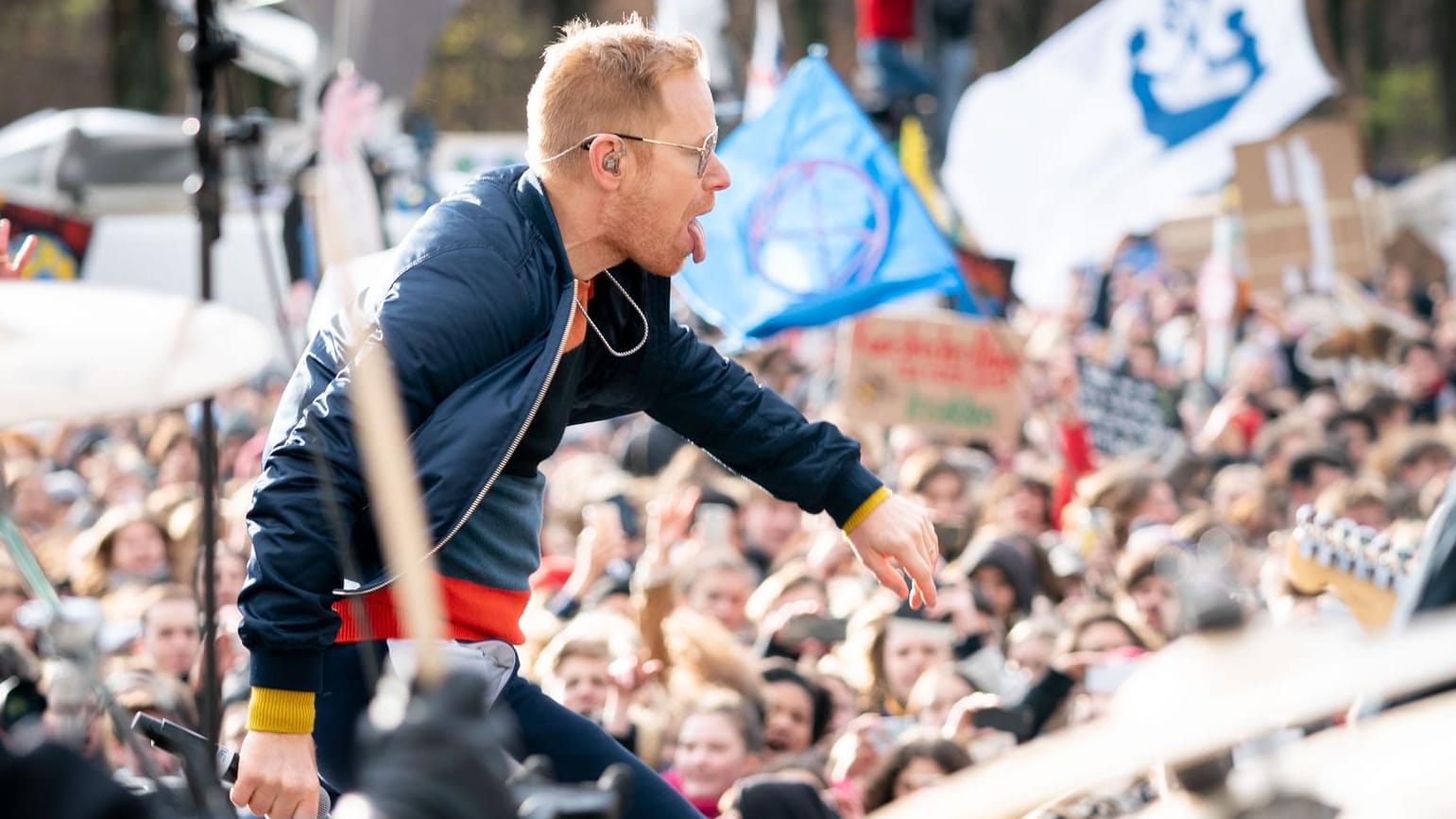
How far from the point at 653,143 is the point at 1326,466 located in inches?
248

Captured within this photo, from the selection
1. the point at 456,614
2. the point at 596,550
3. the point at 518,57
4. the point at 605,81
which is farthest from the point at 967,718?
the point at 518,57

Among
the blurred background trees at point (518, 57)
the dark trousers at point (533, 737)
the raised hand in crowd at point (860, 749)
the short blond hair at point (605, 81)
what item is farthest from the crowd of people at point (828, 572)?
the blurred background trees at point (518, 57)

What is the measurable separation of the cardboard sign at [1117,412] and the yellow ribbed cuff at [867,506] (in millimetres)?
6767

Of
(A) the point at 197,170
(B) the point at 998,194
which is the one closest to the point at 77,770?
(A) the point at 197,170

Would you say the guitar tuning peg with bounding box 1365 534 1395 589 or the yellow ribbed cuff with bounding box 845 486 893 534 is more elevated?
the yellow ribbed cuff with bounding box 845 486 893 534

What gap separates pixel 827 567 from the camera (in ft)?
24.5

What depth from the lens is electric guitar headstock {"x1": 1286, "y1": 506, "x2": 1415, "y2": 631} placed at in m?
4.22

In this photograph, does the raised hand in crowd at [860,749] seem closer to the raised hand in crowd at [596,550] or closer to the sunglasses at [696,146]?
the raised hand in crowd at [596,550]

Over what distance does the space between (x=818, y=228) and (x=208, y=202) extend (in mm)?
3503

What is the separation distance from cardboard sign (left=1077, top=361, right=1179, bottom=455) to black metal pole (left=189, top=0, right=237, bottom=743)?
591 cm

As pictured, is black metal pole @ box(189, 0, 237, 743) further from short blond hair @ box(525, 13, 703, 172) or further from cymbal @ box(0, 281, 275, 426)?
short blond hair @ box(525, 13, 703, 172)

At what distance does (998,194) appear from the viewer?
10.3 metres

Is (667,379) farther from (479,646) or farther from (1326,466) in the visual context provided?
(1326,466)

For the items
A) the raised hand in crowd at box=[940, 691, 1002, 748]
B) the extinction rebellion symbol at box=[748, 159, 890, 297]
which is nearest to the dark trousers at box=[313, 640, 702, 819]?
the raised hand in crowd at box=[940, 691, 1002, 748]
